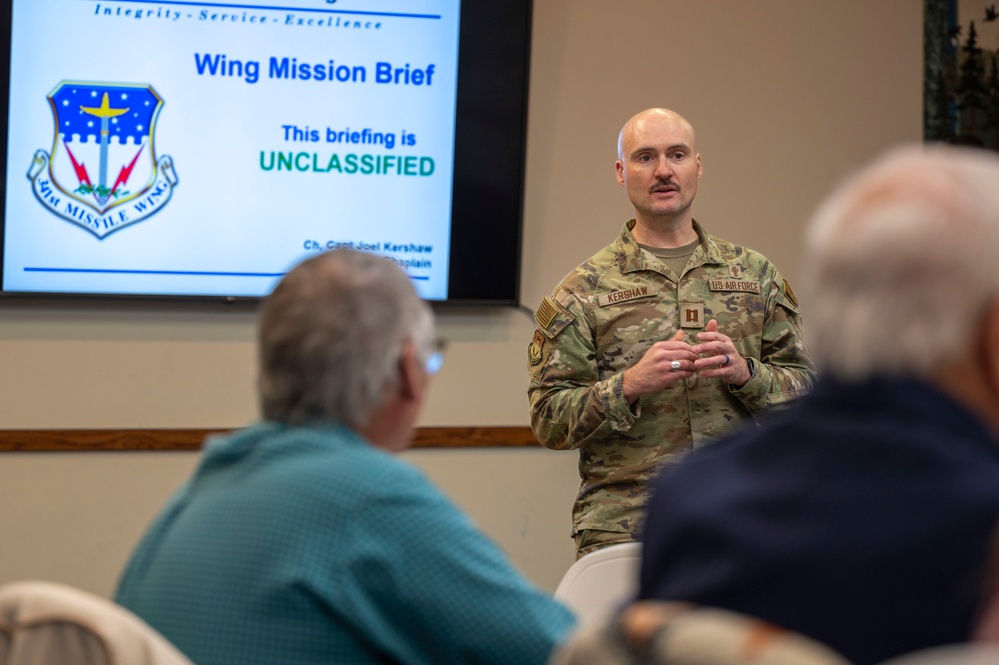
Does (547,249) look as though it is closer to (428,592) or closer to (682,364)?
(682,364)

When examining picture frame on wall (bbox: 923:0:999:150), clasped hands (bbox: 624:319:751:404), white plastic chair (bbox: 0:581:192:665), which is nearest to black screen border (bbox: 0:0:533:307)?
clasped hands (bbox: 624:319:751:404)

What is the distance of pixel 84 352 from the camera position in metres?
3.78

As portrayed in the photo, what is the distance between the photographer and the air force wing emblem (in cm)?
369

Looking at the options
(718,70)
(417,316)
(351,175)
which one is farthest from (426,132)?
(417,316)

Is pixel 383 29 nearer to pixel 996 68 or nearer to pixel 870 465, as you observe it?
pixel 996 68

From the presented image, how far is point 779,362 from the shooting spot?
2.91m

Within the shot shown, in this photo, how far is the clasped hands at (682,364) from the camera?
103 inches

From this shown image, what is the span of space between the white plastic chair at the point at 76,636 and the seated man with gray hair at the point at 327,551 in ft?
0.53

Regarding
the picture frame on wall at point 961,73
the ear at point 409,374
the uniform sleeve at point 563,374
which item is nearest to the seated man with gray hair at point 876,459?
the ear at point 409,374

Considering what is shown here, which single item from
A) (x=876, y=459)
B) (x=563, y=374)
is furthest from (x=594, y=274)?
(x=876, y=459)

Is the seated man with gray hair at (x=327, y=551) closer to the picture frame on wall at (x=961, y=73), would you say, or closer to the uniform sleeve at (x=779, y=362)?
the uniform sleeve at (x=779, y=362)

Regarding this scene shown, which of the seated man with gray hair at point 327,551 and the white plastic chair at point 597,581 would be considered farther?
the white plastic chair at point 597,581

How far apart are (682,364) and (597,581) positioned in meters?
0.84

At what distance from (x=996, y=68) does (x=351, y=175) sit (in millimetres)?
2538
